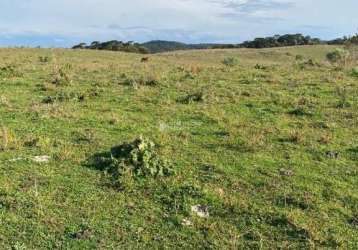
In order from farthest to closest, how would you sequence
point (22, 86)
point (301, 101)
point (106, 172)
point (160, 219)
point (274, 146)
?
point (22, 86) → point (301, 101) → point (274, 146) → point (106, 172) → point (160, 219)

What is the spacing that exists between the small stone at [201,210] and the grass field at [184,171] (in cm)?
3

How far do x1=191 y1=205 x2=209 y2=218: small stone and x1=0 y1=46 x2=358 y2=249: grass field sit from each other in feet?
0.11

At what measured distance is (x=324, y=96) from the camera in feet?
68.0

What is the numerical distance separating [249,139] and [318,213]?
4.41 metres

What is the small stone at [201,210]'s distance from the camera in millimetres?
9938

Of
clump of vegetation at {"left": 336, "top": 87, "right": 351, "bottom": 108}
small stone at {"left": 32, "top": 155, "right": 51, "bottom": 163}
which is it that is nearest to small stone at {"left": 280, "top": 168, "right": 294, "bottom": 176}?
small stone at {"left": 32, "top": 155, "right": 51, "bottom": 163}

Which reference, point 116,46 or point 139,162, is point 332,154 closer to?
point 139,162

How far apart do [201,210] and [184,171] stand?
1.83 m

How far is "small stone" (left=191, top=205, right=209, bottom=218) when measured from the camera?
391 inches

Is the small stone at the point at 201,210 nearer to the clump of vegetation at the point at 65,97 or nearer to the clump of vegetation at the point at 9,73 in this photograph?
the clump of vegetation at the point at 65,97

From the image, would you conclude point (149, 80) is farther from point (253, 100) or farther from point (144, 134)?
point (144, 134)

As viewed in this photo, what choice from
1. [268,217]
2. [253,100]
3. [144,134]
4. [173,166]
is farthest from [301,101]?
[268,217]

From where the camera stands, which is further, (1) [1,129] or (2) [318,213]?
(1) [1,129]

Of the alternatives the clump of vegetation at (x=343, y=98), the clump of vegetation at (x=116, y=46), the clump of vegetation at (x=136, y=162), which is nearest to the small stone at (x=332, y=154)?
the clump of vegetation at (x=136, y=162)
